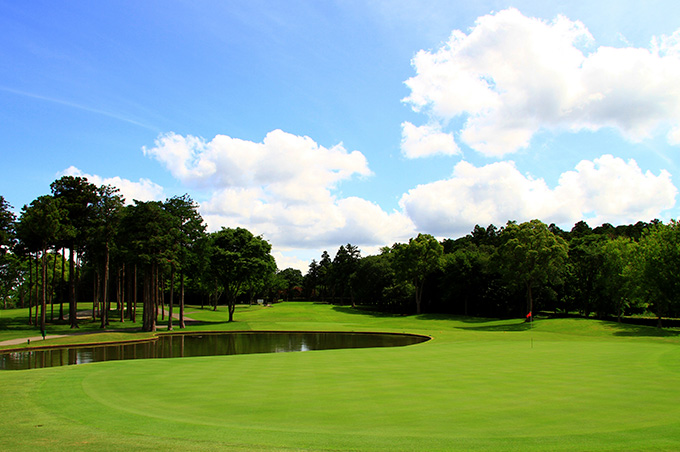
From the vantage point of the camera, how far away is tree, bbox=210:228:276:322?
58219 millimetres

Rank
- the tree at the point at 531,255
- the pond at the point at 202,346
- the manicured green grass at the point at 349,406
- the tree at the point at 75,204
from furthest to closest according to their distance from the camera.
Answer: the tree at the point at 531,255 → the tree at the point at 75,204 → the pond at the point at 202,346 → the manicured green grass at the point at 349,406

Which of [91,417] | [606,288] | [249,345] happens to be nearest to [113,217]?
[249,345]

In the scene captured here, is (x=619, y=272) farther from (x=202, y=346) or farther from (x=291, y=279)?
(x=291, y=279)

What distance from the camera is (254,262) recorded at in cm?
5888

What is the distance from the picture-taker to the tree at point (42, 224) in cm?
4009

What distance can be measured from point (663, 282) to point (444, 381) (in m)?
42.7

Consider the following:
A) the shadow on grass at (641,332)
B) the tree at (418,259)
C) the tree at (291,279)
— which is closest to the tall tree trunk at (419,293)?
the tree at (418,259)

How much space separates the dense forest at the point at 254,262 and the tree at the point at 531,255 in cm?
14

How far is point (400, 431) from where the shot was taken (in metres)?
8.62

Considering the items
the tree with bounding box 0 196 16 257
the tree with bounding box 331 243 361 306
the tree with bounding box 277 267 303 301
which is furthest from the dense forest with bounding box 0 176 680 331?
the tree with bounding box 277 267 303 301

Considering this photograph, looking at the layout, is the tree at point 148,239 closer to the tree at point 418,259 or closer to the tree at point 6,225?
the tree at point 6,225

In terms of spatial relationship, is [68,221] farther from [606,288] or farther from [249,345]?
[606,288]

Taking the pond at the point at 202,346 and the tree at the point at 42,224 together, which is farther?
the tree at the point at 42,224

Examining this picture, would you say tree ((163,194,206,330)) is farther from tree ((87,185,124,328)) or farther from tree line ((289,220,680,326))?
tree line ((289,220,680,326))
